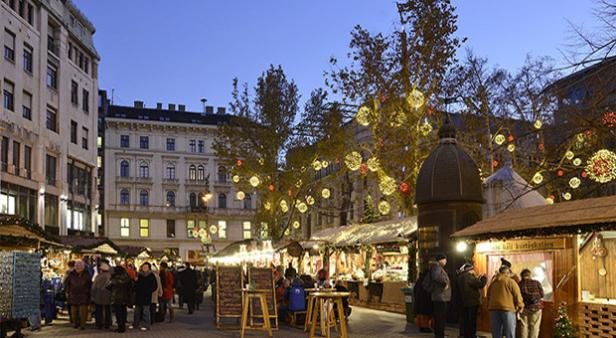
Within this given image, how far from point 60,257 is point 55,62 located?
718 inches

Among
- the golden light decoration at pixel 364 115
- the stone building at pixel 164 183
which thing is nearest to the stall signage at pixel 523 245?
the golden light decoration at pixel 364 115

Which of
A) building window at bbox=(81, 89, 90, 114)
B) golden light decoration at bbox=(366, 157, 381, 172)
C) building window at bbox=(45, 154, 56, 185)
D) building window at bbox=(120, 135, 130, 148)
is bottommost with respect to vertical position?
golden light decoration at bbox=(366, 157, 381, 172)

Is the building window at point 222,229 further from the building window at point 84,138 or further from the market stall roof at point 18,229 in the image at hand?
the market stall roof at point 18,229

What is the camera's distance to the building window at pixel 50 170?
45675 millimetres

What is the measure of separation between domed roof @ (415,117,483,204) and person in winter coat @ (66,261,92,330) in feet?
28.3

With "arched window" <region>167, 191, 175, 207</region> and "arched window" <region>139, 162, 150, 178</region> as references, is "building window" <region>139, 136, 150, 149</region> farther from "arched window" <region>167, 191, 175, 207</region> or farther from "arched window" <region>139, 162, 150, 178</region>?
"arched window" <region>167, 191, 175, 207</region>

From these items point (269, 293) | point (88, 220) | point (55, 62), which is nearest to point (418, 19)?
point (269, 293)

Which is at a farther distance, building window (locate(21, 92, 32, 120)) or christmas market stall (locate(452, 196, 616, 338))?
building window (locate(21, 92, 32, 120))

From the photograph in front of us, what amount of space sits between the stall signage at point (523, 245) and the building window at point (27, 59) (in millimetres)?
31105

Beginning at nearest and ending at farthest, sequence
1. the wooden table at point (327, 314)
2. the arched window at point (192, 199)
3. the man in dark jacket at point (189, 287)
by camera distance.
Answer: the wooden table at point (327, 314)
the man in dark jacket at point (189, 287)
the arched window at point (192, 199)

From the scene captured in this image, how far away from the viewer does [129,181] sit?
8381cm

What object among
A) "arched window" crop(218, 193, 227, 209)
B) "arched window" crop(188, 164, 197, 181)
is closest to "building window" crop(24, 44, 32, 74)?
"arched window" crop(188, 164, 197, 181)

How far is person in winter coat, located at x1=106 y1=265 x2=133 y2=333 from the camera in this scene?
19.2 m

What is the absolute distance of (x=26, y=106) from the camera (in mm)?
42219
